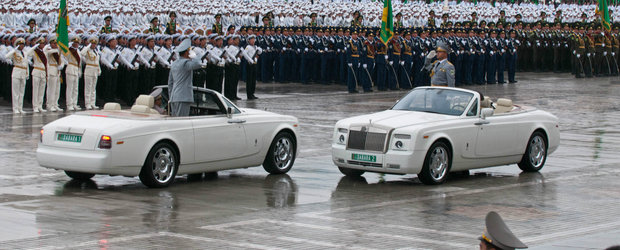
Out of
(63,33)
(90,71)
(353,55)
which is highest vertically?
(63,33)

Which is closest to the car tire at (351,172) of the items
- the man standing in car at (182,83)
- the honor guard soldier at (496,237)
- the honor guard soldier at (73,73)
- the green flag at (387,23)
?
the man standing in car at (182,83)

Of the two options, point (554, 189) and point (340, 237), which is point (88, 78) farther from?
point (340, 237)

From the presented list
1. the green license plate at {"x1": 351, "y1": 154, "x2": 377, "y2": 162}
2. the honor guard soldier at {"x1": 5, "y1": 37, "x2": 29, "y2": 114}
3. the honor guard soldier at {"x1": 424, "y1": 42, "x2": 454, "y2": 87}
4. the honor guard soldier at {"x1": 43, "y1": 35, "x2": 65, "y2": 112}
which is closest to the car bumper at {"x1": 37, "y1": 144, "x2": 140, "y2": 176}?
the green license plate at {"x1": 351, "y1": 154, "x2": 377, "y2": 162}

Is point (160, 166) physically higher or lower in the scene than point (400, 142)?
lower

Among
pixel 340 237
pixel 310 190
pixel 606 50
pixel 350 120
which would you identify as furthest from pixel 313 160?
pixel 606 50

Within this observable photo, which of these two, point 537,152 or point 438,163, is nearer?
point 438,163

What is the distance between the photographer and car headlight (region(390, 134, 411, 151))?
15.1 meters

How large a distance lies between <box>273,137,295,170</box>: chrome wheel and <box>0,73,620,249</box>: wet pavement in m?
0.23

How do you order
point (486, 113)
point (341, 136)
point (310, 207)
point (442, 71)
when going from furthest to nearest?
point (442, 71) < point (486, 113) < point (341, 136) < point (310, 207)

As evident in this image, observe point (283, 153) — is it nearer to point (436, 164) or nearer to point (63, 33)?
point (436, 164)

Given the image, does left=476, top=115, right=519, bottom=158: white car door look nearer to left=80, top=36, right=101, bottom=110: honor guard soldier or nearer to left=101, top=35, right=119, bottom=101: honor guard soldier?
left=80, top=36, right=101, bottom=110: honor guard soldier

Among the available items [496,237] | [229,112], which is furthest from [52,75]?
[496,237]

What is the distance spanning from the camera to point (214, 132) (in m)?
15.3

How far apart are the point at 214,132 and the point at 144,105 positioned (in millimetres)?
1028
